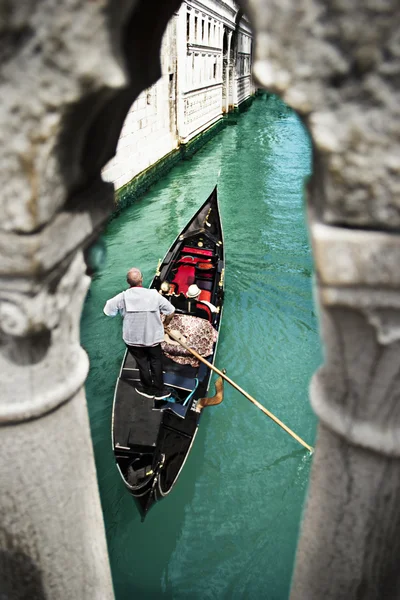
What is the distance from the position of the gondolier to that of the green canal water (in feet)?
1.73

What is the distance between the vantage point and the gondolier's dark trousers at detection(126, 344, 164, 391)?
10.1 ft

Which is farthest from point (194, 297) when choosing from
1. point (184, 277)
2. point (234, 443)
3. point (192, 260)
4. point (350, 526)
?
point (350, 526)

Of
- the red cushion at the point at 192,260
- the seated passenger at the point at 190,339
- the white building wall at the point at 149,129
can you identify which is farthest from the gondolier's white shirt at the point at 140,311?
the white building wall at the point at 149,129

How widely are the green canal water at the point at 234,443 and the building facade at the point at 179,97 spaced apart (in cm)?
157

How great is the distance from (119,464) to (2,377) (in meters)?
1.94

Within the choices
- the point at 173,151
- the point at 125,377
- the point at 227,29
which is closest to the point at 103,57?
the point at 125,377

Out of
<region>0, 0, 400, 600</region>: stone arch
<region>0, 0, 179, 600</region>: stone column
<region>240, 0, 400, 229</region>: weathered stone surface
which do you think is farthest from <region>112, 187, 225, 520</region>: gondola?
<region>240, 0, 400, 229</region>: weathered stone surface

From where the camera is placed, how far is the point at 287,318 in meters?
4.88

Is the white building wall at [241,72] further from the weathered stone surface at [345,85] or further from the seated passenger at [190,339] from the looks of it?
the weathered stone surface at [345,85]

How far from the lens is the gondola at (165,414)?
2.65m

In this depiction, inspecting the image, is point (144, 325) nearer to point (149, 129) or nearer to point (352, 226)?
point (352, 226)

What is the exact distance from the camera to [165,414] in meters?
2.96

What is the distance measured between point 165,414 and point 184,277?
2.08m

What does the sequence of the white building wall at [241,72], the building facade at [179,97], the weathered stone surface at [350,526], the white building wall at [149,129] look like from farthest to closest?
1. the white building wall at [241,72]
2. the building facade at [179,97]
3. the white building wall at [149,129]
4. the weathered stone surface at [350,526]
